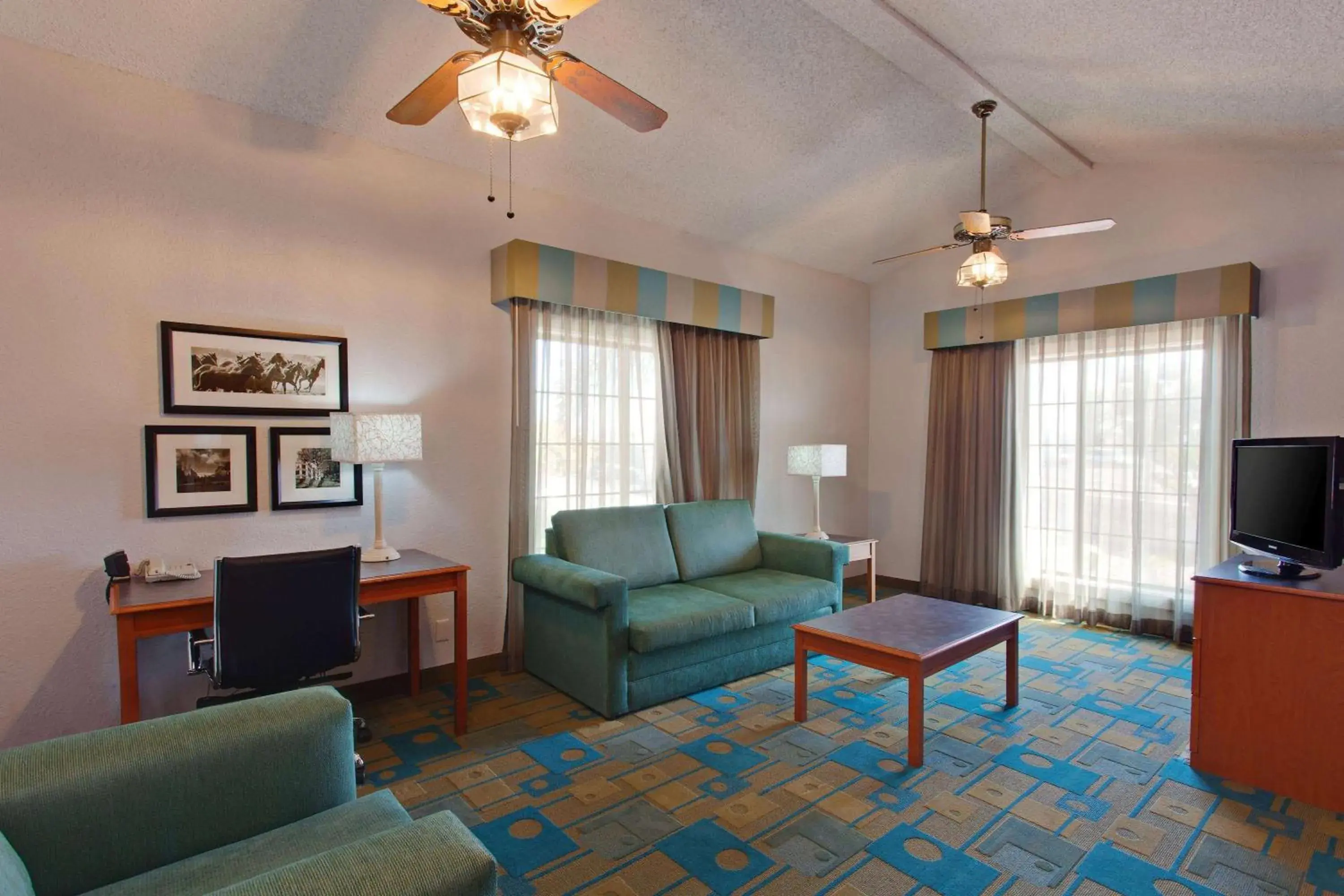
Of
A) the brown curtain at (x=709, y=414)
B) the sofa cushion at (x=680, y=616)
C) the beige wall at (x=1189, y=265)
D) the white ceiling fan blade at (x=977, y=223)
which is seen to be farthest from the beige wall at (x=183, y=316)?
the beige wall at (x=1189, y=265)

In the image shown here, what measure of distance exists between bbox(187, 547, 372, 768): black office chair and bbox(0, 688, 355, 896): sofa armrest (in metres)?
0.82

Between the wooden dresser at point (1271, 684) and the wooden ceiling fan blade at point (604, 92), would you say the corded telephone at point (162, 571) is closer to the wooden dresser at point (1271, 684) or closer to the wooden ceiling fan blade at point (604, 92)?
the wooden ceiling fan blade at point (604, 92)

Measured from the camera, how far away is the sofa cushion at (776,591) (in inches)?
147

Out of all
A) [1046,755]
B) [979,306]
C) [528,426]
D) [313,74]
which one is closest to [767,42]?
[313,74]

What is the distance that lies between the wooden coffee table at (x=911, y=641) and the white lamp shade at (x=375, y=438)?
2.02m

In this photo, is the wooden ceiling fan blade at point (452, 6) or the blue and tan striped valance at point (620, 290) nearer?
the wooden ceiling fan blade at point (452, 6)

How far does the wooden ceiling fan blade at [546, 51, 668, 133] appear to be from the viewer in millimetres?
2012

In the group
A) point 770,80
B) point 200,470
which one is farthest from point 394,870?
point 770,80

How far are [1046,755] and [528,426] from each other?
2980 millimetres

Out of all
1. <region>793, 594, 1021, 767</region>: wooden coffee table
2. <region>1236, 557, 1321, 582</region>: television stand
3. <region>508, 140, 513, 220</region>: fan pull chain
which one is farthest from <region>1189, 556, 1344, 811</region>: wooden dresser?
<region>508, 140, 513, 220</region>: fan pull chain

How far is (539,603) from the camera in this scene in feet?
11.9

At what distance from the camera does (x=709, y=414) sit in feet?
15.7

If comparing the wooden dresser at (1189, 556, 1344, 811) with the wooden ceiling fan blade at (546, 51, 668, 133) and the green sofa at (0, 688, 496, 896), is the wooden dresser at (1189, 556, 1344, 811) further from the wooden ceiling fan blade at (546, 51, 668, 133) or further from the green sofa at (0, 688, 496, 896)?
the green sofa at (0, 688, 496, 896)

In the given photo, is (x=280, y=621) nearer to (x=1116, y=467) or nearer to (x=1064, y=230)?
(x=1064, y=230)
